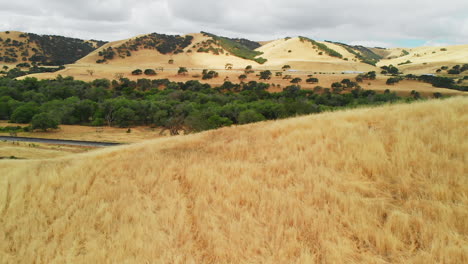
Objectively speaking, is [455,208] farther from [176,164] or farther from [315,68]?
[315,68]

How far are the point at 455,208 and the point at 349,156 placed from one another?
2241 millimetres

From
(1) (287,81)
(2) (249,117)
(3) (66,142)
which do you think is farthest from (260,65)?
(3) (66,142)

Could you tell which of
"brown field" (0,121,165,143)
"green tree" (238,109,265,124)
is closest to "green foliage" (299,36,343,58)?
"green tree" (238,109,265,124)

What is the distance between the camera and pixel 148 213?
450cm

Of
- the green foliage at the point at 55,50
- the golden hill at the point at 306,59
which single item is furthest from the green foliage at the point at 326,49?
the green foliage at the point at 55,50

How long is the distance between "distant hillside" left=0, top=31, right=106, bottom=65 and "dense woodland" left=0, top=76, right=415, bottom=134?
66.6 m

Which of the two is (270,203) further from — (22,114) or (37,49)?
(37,49)

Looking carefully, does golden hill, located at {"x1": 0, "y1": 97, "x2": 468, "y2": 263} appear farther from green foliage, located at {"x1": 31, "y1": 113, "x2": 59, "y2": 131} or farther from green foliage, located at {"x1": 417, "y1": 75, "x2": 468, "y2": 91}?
green foliage, located at {"x1": 417, "y1": 75, "x2": 468, "y2": 91}

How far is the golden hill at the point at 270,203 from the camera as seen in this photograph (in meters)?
3.40

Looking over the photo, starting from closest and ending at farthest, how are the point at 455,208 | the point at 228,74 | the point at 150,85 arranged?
the point at 455,208 < the point at 150,85 < the point at 228,74

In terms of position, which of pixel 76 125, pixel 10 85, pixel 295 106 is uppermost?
pixel 10 85

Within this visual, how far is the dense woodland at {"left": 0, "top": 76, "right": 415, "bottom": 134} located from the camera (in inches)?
1508

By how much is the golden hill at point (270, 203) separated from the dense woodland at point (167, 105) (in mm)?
26079

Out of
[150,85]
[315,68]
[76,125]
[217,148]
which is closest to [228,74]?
[150,85]
